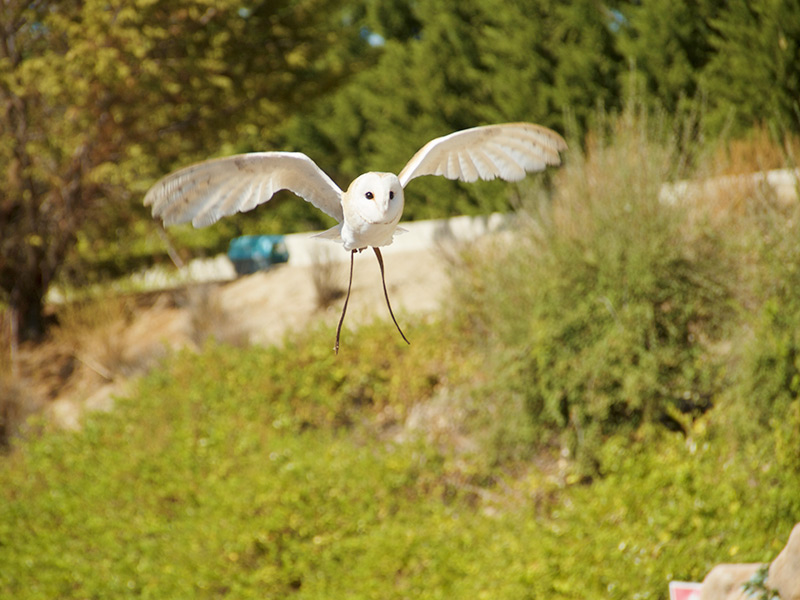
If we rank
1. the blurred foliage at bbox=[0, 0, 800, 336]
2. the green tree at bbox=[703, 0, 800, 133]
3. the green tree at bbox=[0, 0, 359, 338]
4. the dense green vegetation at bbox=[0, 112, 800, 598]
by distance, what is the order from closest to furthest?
the dense green vegetation at bbox=[0, 112, 800, 598] < the green tree at bbox=[703, 0, 800, 133] < the blurred foliage at bbox=[0, 0, 800, 336] < the green tree at bbox=[0, 0, 359, 338]

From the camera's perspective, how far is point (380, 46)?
9.74 meters

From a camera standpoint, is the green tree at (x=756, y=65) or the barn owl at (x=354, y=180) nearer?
the barn owl at (x=354, y=180)

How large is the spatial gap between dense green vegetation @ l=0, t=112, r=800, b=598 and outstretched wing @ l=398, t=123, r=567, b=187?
9.61 feet

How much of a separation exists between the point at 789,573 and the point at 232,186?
2.60 m

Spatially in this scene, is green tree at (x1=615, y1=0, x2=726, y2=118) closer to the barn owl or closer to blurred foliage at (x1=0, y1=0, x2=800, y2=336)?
blurred foliage at (x1=0, y1=0, x2=800, y2=336)

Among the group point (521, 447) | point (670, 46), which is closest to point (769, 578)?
point (521, 447)

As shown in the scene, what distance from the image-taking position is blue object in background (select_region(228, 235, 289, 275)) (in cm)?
1105

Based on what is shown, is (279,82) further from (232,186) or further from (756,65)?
(232,186)

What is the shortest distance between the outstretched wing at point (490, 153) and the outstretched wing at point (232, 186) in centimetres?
15

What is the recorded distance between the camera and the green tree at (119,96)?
27.0 feet

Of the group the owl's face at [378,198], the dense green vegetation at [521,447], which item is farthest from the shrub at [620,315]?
the owl's face at [378,198]

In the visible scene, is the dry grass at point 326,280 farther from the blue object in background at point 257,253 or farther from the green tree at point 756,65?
the green tree at point 756,65

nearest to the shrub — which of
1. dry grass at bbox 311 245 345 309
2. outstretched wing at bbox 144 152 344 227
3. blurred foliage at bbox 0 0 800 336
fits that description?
blurred foliage at bbox 0 0 800 336

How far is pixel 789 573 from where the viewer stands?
288 centimetres
